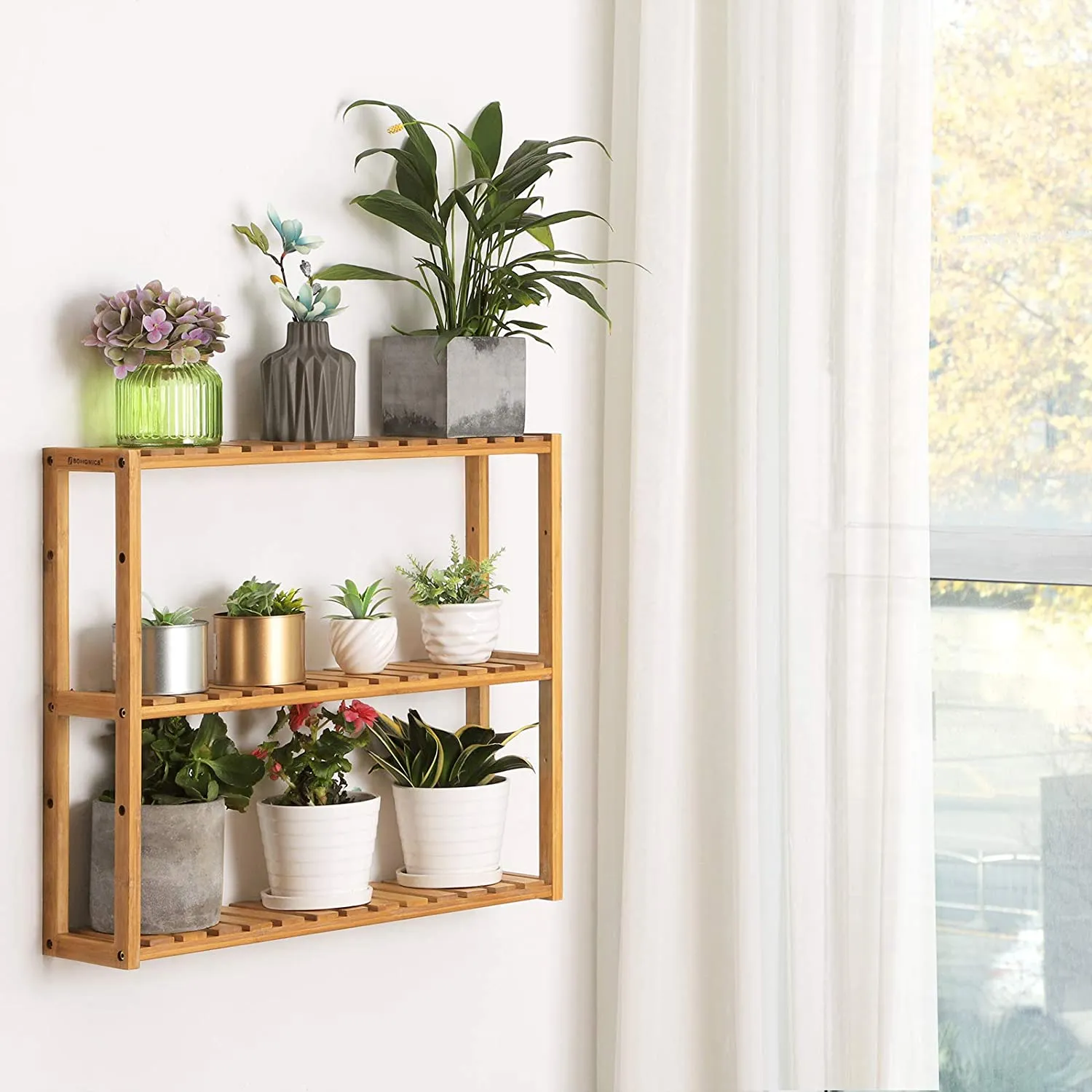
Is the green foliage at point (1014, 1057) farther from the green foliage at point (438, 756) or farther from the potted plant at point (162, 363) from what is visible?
the potted plant at point (162, 363)

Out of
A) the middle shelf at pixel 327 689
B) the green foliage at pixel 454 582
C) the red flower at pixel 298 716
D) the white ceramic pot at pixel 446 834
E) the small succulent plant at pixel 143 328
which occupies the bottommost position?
the white ceramic pot at pixel 446 834

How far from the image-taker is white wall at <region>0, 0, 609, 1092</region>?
180cm

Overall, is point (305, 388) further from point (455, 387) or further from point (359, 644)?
point (359, 644)

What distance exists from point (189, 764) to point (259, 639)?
160 millimetres

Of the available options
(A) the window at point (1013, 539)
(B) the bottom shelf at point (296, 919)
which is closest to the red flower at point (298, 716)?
(B) the bottom shelf at point (296, 919)

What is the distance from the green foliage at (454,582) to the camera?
2.07 m

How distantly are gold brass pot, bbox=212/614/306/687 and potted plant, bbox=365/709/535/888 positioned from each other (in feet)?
0.69

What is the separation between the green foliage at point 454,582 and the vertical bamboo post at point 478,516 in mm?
73

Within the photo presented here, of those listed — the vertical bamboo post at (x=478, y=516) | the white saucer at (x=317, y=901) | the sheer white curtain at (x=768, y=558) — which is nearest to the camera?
the white saucer at (x=317, y=901)

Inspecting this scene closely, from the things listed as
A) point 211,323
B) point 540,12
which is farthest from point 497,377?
point 540,12

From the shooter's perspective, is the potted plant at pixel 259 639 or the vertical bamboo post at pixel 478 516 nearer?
the potted plant at pixel 259 639

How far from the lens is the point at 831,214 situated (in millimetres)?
2123

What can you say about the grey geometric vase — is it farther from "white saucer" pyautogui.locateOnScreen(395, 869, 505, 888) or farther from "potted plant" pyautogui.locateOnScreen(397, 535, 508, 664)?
"white saucer" pyautogui.locateOnScreen(395, 869, 505, 888)

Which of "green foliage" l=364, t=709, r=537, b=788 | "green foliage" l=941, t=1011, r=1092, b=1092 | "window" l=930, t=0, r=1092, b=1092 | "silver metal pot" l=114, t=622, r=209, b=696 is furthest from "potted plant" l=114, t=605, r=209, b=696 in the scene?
"green foliage" l=941, t=1011, r=1092, b=1092
